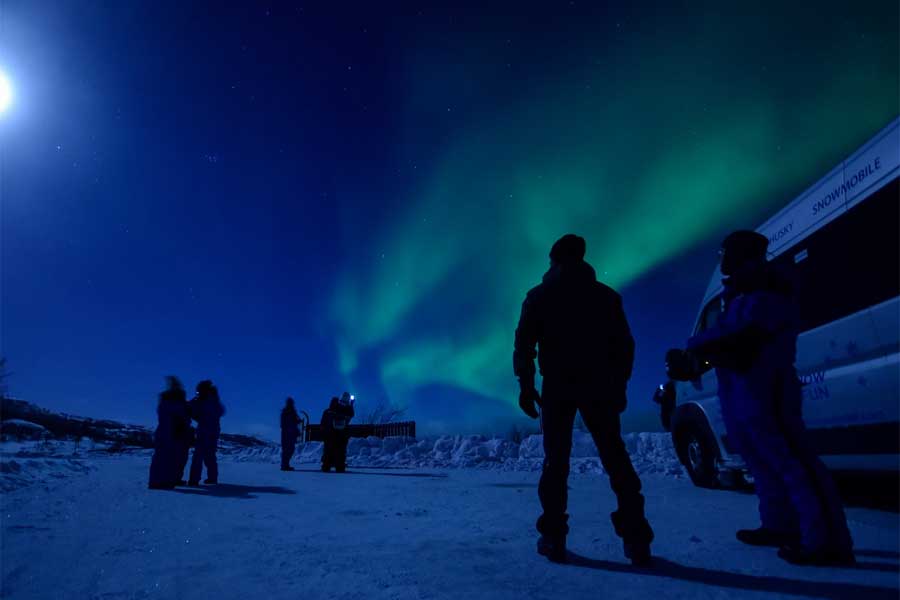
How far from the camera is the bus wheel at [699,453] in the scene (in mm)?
5281

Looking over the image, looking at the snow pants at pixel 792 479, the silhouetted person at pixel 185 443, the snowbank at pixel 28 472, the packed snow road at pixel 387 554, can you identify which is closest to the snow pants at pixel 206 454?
the silhouetted person at pixel 185 443

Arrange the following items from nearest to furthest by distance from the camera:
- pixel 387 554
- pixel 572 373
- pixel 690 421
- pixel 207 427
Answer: pixel 387 554 → pixel 572 373 → pixel 690 421 → pixel 207 427

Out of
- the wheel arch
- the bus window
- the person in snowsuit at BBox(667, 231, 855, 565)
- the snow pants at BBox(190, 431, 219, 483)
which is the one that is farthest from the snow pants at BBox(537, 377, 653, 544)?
the snow pants at BBox(190, 431, 219, 483)

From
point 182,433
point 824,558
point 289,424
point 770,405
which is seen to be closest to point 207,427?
point 182,433

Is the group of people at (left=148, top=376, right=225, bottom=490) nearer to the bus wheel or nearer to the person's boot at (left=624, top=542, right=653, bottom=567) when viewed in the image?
the person's boot at (left=624, top=542, right=653, bottom=567)

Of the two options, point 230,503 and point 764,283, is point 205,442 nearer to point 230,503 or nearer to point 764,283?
point 230,503

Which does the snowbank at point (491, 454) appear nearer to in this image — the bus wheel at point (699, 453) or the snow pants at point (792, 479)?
the bus wheel at point (699, 453)

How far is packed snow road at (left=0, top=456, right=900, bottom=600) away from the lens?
6.08 feet

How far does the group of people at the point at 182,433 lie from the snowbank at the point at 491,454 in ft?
18.8

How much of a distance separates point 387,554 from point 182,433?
19.1 feet

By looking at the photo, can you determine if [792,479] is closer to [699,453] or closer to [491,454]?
[699,453]

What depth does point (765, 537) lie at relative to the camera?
2.50 m

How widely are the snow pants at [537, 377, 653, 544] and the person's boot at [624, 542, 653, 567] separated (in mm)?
118

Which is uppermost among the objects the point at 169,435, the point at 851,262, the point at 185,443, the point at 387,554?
the point at 851,262
